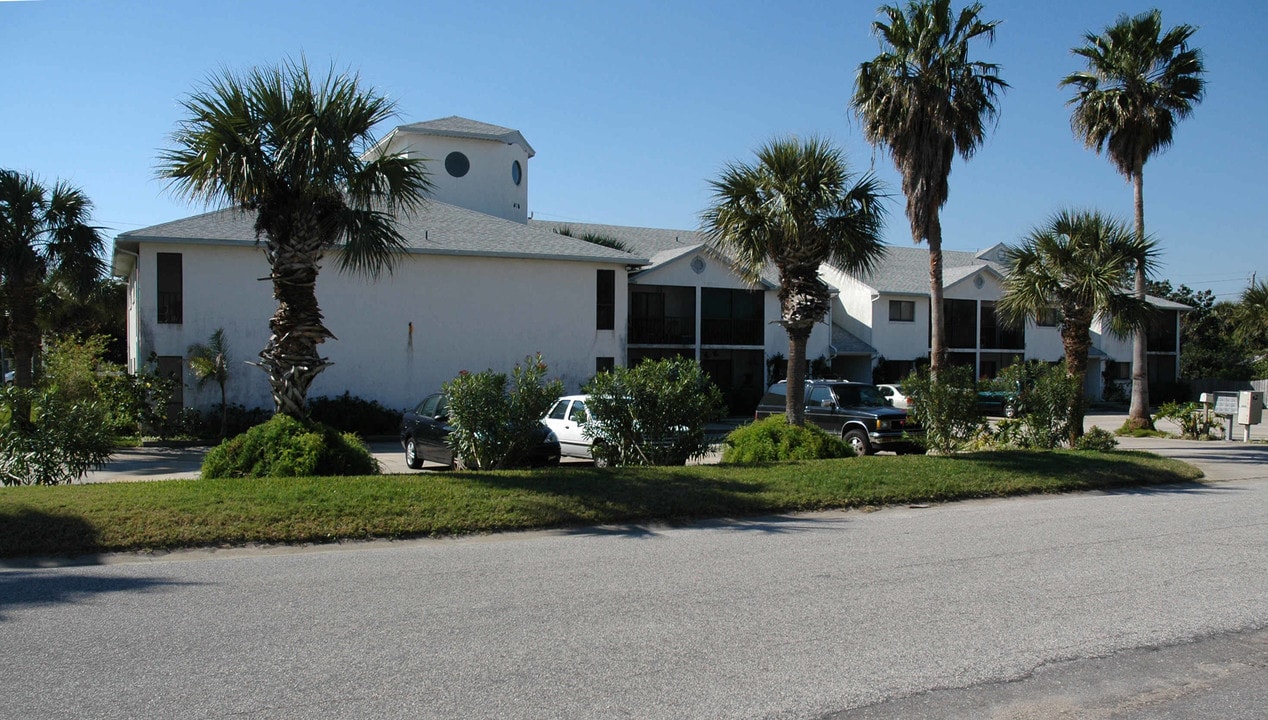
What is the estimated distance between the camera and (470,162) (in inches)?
1372

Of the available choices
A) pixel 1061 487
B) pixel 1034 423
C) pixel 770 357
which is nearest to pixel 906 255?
pixel 770 357

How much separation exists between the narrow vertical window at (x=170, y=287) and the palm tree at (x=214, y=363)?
1.02 m

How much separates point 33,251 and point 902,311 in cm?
3225

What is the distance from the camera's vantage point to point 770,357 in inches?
1385

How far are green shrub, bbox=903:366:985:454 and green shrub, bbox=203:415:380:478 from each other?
33.5 feet

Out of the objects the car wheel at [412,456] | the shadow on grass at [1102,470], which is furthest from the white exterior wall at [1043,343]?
the car wheel at [412,456]

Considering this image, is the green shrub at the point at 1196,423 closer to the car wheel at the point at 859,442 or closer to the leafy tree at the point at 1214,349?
the car wheel at the point at 859,442

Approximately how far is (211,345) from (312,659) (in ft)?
69.0

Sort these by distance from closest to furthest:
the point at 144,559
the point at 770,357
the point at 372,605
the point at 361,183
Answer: the point at 372,605 → the point at 144,559 → the point at 361,183 → the point at 770,357

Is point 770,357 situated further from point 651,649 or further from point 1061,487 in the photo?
point 651,649

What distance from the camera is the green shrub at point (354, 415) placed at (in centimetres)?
2445

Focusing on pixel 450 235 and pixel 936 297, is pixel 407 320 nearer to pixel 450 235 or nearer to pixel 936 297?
pixel 450 235

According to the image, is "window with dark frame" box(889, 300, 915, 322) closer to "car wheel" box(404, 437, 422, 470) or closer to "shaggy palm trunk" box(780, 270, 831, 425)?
"shaggy palm trunk" box(780, 270, 831, 425)

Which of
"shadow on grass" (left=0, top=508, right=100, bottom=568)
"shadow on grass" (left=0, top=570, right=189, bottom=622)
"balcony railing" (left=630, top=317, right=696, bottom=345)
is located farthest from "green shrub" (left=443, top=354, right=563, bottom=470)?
"balcony railing" (left=630, top=317, right=696, bottom=345)
